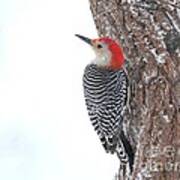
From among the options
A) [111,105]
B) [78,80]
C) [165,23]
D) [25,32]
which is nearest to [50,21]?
Answer: [25,32]

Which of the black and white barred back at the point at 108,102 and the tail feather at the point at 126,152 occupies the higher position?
the black and white barred back at the point at 108,102

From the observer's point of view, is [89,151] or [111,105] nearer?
[111,105]

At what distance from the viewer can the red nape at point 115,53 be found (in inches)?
234

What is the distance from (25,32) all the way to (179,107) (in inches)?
213

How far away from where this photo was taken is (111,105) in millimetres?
6273

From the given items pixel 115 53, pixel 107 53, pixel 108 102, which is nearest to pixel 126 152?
pixel 108 102

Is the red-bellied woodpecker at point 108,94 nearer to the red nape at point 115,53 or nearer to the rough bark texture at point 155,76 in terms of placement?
the red nape at point 115,53

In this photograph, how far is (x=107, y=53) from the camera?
21.1 ft

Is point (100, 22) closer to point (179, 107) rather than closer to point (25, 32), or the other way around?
point (179, 107)

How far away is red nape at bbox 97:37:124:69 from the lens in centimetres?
594

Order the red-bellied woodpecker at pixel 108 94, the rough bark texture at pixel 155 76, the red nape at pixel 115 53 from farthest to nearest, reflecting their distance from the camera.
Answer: the red-bellied woodpecker at pixel 108 94 → the red nape at pixel 115 53 → the rough bark texture at pixel 155 76

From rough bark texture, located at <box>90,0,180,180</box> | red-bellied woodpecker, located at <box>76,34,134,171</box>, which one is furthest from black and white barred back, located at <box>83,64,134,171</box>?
rough bark texture, located at <box>90,0,180,180</box>

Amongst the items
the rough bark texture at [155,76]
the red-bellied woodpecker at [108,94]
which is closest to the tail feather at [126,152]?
the red-bellied woodpecker at [108,94]

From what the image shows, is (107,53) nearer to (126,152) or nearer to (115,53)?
(115,53)
